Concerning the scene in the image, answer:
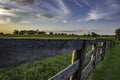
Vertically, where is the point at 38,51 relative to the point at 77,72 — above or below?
above

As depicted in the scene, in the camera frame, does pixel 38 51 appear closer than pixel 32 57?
No

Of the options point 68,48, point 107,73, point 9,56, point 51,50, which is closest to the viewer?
point 9,56

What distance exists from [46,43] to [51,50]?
0.23 m

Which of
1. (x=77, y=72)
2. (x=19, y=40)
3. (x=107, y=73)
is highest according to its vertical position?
(x=19, y=40)

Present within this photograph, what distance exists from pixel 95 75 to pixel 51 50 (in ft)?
15.0

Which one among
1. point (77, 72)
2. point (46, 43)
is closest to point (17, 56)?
point (46, 43)

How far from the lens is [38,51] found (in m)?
2.10

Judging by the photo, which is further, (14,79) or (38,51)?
(14,79)

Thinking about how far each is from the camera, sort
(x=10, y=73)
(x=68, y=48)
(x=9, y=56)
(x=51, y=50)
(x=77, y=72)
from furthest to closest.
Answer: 1. (x=10, y=73)
2. (x=77, y=72)
3. (x=68, y=48)
4. (x=51, y=50)
5. (x=9, y=56)

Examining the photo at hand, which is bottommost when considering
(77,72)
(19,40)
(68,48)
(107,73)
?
(107,73)

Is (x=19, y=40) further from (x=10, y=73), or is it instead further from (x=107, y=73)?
(x=107, y=73)

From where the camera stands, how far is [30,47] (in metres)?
1.90

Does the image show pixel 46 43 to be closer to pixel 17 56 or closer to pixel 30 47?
pixel 30 47

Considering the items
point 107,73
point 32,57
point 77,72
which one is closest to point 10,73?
point 77,72
